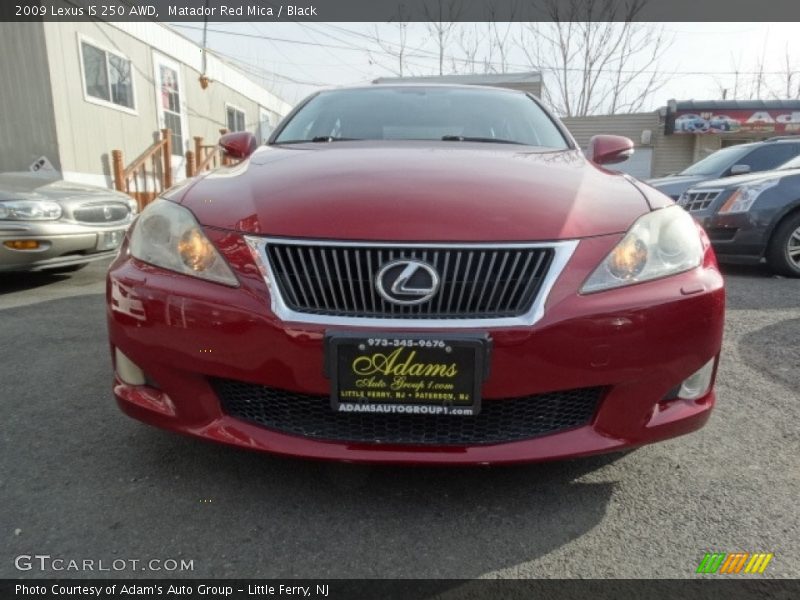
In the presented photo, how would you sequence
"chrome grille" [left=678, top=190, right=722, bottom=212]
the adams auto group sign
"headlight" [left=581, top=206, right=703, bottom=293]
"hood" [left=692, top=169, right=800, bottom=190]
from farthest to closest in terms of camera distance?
the adams auto group sign, "chrome grille" [left=678, top=190, right=722, bottom=212], "hood" [left=692, top=169, right=800, bottom=190], "headlight" [left=581, top=206, right=703, bottom=293]

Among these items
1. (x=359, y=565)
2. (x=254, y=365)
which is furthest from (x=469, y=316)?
(x=359, y=565)

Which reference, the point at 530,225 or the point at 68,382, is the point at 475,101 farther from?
the point at 68,382

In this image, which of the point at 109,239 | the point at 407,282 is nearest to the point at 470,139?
the point at 407,282

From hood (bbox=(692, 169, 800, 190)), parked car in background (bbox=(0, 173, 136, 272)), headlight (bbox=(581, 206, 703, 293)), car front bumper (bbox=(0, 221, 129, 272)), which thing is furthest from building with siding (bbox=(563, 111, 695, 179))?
headlight (bbox=(581, 206, 703, 293))

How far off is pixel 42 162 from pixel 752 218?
8604 millimetres

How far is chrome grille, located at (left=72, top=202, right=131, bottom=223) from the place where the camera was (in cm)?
482

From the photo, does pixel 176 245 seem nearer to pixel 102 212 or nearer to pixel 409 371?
pixel 409 371

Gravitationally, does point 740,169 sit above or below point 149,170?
above

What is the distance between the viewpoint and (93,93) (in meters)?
8.47

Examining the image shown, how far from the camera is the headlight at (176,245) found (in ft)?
5.30

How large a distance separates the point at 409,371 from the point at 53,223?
424 cm

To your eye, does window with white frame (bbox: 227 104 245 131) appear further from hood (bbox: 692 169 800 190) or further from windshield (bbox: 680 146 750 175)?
hood (bbox: 692 169 800 190)

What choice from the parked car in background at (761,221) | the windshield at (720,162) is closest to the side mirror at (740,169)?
the windshield at (720,162)

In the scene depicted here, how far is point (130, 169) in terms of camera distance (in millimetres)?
9062
